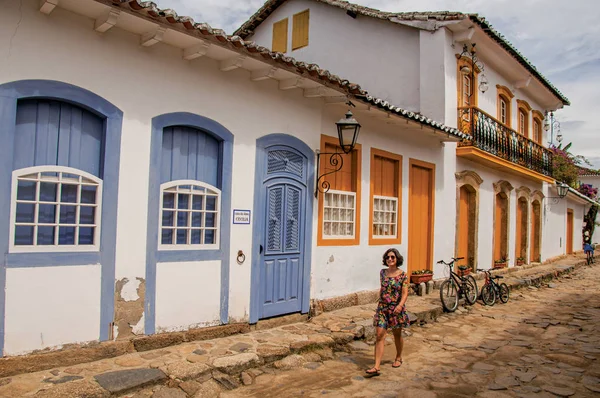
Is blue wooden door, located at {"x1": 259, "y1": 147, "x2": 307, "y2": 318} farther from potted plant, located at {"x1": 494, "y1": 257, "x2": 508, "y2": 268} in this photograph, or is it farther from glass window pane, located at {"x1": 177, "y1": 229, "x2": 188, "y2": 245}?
potted plant, located at {"x1": 494, "y1": 257, "x2": 508, "y2": 268}

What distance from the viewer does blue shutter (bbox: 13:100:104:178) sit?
16.3 feet

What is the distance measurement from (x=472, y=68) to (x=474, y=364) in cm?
922

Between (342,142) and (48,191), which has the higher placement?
(342,142)

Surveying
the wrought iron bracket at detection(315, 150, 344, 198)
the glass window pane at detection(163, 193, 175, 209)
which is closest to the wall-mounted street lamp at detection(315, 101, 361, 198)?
the wrought iron bracket at detection(315, 150, 344, 198)

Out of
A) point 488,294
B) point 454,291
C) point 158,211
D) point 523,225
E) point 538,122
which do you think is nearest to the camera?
point 158,211

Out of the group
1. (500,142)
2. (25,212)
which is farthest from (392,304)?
(500,142)

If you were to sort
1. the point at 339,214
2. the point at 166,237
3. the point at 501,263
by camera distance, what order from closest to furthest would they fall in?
the point at 166,237 < the point at 339,214 < the point at 501,263

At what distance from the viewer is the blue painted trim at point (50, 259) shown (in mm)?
4748

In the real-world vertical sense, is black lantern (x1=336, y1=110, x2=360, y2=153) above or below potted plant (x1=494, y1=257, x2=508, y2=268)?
above

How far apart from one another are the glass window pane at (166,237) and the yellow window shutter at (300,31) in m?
9.76

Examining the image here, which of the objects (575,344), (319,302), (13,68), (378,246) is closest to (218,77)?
(13,68)

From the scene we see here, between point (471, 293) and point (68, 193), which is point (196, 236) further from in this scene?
point (471, 293)

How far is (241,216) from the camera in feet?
22.6

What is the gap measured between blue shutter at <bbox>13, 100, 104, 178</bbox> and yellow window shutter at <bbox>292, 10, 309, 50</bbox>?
32.8 ft
